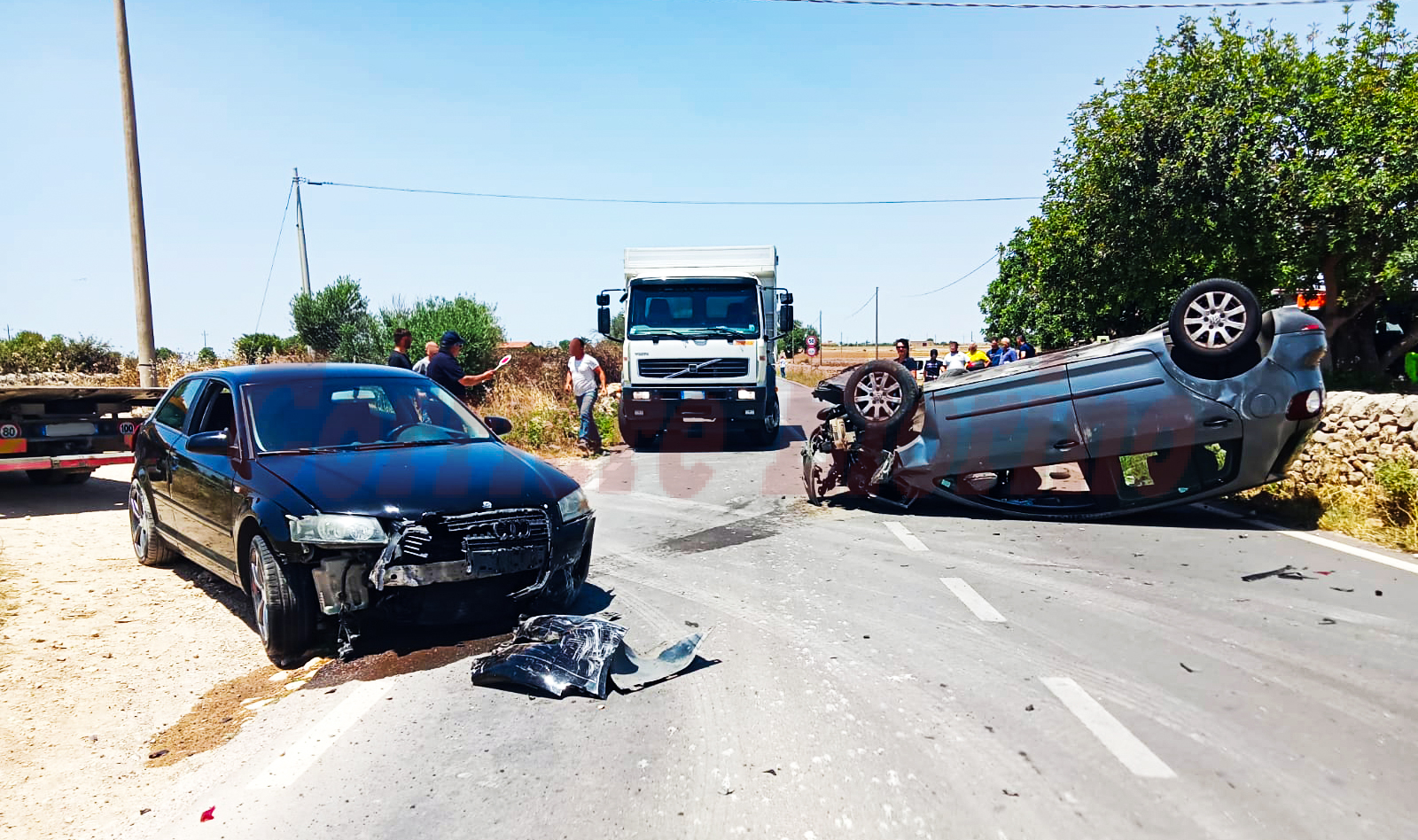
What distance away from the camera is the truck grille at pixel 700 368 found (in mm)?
15234

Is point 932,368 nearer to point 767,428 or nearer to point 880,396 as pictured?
point 767,428

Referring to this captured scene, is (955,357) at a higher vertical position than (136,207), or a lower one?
lower

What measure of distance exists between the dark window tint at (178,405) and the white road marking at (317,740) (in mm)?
3347

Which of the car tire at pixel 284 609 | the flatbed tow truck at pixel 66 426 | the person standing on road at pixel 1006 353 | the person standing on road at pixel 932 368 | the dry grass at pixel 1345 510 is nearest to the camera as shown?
the car tire at pixel 284 609

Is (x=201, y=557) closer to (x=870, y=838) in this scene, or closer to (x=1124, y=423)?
(x=870, y=838)

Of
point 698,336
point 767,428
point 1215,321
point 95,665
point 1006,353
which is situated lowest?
point 95,665

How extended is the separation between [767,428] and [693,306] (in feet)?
7.99

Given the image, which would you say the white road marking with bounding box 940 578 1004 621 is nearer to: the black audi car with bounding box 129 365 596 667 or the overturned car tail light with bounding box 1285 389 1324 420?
the black audi car with bounding box 129 365 596 667

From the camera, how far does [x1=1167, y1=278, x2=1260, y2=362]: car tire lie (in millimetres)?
7828

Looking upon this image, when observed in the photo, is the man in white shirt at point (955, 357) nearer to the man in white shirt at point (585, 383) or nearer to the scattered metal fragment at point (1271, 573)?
the man in white shirt at point (585, 383)

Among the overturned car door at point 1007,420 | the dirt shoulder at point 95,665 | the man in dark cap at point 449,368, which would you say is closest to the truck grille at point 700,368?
the man in dark cap at point 449,368

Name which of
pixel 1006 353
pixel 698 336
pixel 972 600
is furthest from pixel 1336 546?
pixel 1006 353

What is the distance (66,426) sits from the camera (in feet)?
33.9

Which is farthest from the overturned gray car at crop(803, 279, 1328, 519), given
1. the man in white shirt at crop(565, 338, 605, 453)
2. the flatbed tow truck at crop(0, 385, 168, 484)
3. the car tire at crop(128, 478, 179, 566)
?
the flatbed tow truck at crop(0, 385, 168, 484)
